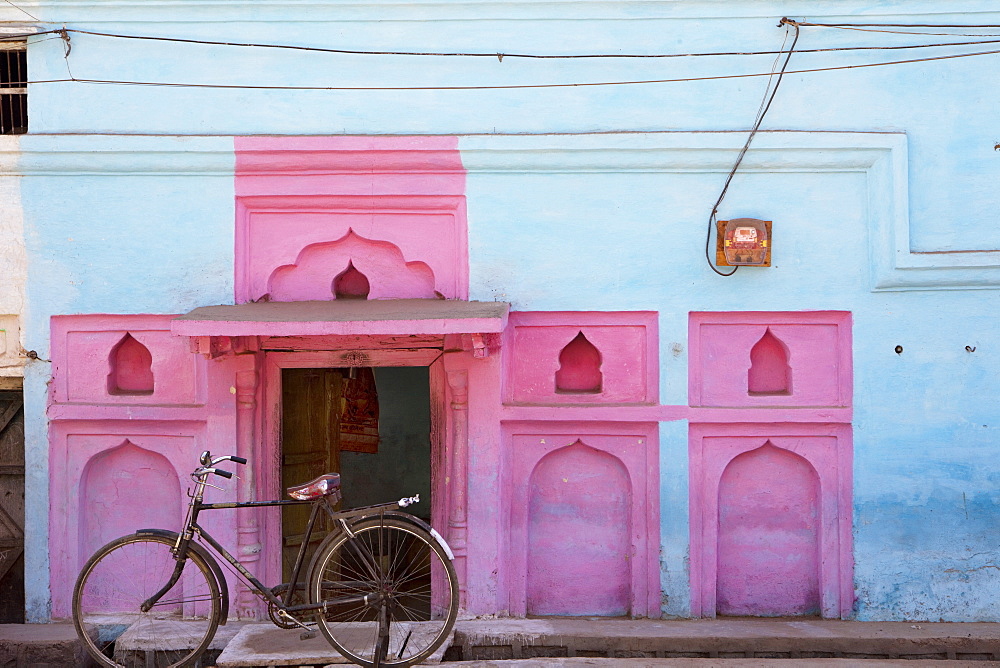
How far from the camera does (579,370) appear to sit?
17.5 feet

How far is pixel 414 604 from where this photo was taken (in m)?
6.09

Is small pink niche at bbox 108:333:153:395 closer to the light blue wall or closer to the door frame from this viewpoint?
the light blue wall

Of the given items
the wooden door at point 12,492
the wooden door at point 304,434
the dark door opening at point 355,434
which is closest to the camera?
the wooden door at point 12,492

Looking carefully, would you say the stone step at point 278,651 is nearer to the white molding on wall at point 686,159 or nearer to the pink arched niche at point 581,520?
the pink arched niche at point 581,520

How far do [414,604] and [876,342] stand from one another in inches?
132

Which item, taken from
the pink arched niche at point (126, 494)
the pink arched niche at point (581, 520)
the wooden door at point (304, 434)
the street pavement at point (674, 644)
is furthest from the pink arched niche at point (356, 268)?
the street pavement at point (674, 644)

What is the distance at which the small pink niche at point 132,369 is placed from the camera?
17.4 ft

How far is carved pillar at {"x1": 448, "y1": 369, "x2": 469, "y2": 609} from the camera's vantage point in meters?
5.11

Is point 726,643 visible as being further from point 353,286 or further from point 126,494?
point 126,494

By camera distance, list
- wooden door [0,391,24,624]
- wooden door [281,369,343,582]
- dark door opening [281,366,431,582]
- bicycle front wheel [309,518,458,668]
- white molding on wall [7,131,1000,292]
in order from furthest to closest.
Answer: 1. dark door opening [281,366,431,582]
2. wooden door [281,369,343,582]
3. wooden door [0,391,24,624]
4. white molding on wall [7,131,1000,292]
5. bicycle front wheel [309,518,458,668]

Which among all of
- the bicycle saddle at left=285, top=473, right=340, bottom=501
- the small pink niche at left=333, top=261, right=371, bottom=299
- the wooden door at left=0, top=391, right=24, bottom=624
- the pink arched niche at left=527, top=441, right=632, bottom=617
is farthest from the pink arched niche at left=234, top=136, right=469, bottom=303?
the wooden door at left=0, top=391, right=24, bottom=624

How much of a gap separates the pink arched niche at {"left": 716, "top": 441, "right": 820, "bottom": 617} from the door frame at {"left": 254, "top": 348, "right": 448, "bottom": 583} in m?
1.66

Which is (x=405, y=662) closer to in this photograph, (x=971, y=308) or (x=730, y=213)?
(x=730, y=213)

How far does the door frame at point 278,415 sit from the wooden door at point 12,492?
1.53 meters
